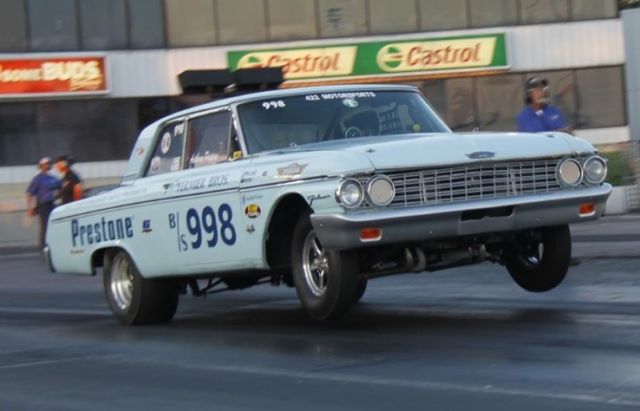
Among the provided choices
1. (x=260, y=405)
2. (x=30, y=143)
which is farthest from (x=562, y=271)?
(x=30, y=143)

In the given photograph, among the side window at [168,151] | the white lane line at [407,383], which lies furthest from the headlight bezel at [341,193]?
the side window at [168,151]

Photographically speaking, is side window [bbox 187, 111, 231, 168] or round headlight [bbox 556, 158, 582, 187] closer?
round headlight [bbox 556, 158, 582, 187]

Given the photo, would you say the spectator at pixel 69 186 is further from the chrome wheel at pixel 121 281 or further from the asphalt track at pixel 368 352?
the chrome wheel at pixel 121 281

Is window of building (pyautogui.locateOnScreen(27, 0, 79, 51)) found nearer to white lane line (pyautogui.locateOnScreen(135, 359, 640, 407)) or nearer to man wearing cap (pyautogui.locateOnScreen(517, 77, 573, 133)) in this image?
man wearing cap (pyautogui.locateOnScreen(517, 77, 573, 133))

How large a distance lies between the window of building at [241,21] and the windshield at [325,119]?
23986 millimetres

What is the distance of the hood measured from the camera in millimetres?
7820

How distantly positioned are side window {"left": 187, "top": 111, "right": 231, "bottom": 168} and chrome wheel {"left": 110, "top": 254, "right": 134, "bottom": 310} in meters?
1.23

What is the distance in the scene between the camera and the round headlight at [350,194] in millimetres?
7648

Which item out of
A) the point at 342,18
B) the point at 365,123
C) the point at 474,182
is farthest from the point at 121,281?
the point at 342,18

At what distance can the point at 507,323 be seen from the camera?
27.5 feet

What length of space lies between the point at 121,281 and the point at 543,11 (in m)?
25.0

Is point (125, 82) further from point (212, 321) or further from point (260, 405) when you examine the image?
point (260, 405)

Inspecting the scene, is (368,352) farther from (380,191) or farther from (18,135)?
(18,135)

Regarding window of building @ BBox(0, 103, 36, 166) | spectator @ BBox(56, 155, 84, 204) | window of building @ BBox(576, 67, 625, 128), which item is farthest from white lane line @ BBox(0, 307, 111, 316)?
window of building @ BBox(576, 67, 625, 128)
